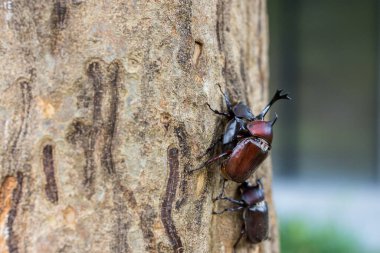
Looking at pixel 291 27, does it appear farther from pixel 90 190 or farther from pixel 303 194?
pixel 90 190

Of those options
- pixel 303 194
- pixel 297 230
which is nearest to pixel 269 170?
pixel 297 230

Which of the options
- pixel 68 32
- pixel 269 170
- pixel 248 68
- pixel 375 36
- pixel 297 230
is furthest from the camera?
pixel 375 36

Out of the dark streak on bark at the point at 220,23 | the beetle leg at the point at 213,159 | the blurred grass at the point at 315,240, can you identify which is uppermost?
the dark streak on bark at the point at 220,23

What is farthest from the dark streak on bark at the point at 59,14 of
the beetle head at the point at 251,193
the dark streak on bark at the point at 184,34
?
the beetle head at the point at 251,193

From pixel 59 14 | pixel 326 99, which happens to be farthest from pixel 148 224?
pixel 326 99

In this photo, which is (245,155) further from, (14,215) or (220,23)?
(14,215)

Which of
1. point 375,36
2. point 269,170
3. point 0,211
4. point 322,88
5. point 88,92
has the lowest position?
point 0,211

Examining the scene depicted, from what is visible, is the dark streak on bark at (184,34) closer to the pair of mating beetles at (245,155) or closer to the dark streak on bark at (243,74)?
the pair of mating beetles at (245,155)
